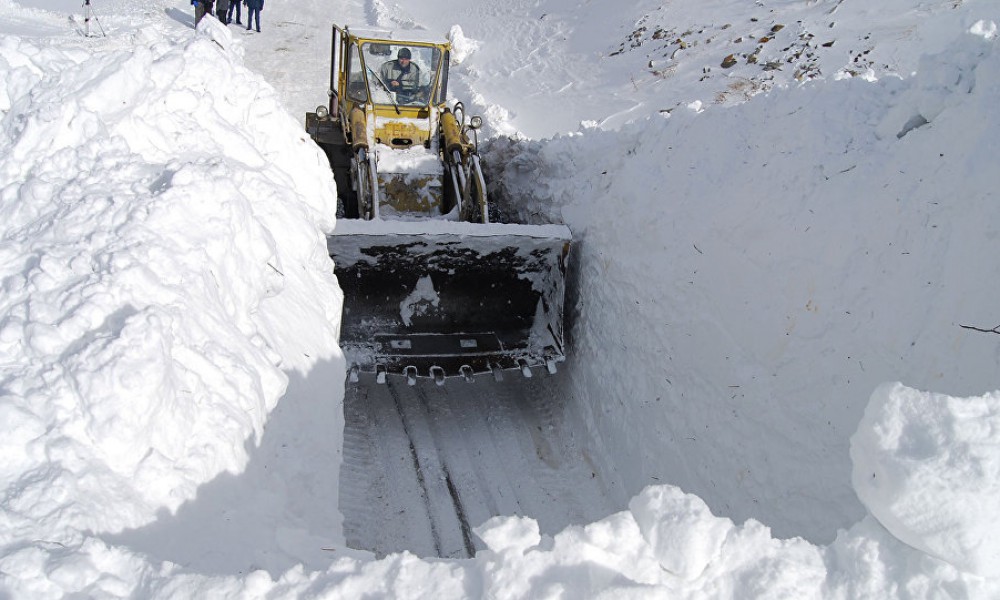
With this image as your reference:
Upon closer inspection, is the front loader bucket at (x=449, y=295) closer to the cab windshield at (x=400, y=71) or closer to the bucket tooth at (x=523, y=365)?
the bucket tooth at (x=523, y=365)

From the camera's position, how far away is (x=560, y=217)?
7.65 metres

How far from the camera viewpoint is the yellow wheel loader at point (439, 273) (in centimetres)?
663

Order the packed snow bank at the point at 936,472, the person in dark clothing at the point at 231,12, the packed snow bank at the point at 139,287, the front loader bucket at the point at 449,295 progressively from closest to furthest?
the packed snow bank at the point at 936,472
the packed snow bank at the point at 139,287
the front loader bucket at the point at 449,295
the person in dark clothing at the point at 231,12

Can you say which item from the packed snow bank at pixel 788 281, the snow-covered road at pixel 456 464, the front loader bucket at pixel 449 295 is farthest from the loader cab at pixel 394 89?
the snow-covered road at pixel 456 464

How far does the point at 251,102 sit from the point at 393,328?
232cm

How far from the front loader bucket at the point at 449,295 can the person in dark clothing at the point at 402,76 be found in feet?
8.43

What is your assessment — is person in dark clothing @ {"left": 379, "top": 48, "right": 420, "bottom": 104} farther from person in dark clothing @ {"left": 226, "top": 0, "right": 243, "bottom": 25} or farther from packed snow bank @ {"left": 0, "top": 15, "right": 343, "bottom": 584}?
person in dark clothing @ {"left": 226, "top": 0, "right": 243, "bottom": 25}

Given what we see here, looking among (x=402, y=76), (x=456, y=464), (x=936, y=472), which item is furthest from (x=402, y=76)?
(x=936, y=472)

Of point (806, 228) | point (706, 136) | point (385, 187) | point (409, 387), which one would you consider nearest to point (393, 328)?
point (409, 387)

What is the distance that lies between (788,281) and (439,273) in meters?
3.17

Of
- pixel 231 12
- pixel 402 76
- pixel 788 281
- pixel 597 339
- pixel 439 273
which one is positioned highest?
pixel 231 12

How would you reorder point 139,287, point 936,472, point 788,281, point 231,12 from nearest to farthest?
1. point 936,472
2. point 139,287
3. point 788,281
4. point 231,12

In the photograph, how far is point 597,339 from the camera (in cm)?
670

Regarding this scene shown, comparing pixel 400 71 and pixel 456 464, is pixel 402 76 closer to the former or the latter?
pixel 400 71
